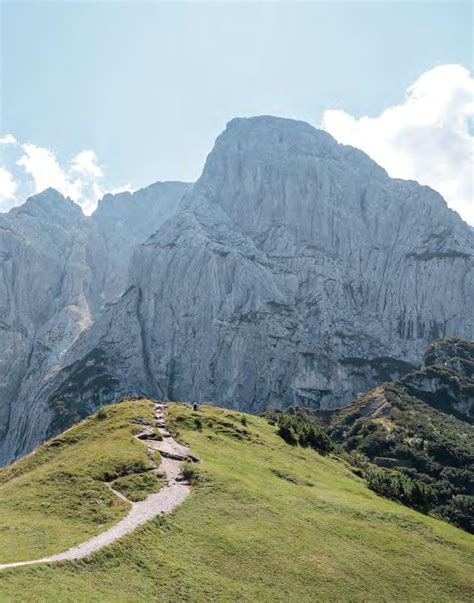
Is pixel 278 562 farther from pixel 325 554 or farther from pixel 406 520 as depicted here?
pixel 406 520

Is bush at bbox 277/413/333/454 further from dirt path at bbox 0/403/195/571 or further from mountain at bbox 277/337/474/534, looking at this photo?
dirt path at bbox 0/403/195/571

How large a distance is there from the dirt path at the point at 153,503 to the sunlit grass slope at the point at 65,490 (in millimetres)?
773

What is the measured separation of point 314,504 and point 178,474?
1231 centimetres

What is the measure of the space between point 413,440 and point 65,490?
108738 mm

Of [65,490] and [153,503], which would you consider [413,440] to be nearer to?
[153,503]

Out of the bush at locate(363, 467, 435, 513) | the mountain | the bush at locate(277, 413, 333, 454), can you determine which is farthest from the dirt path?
the mountain

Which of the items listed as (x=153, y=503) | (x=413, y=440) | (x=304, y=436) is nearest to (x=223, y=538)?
(x=153, y=503)

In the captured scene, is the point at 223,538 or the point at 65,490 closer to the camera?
the point at 223,538

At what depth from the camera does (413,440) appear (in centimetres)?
13750

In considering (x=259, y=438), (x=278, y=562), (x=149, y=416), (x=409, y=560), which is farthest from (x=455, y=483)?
(x=278, y=562)

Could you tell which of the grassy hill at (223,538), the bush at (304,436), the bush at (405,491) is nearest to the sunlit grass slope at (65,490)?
the grassy hill at (223,538)

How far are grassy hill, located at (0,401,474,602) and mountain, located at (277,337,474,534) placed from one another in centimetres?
1883

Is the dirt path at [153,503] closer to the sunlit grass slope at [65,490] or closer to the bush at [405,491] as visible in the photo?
the sunlit grass slope at [65,490]

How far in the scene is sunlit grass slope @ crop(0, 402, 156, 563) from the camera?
120 ft
